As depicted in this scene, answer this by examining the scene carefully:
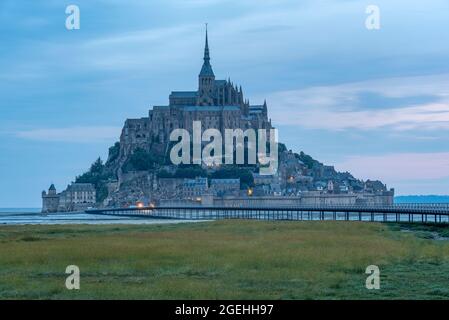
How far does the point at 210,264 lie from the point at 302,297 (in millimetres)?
11912

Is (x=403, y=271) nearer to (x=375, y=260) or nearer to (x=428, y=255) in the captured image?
(x=375, y=260)

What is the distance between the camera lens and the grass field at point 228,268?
128 ft

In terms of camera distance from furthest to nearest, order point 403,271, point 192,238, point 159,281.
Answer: point 192,238 → point 403,271 → point 159,281

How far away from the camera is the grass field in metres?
39.1

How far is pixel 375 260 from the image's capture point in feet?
167

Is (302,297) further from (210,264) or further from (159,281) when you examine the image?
(210,264)

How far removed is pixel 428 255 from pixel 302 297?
1784cm

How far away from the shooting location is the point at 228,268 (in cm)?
4725

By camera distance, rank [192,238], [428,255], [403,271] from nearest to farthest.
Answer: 1. [403,271]
2. [428,255]
3. [192,238]

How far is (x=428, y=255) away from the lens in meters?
53.8
